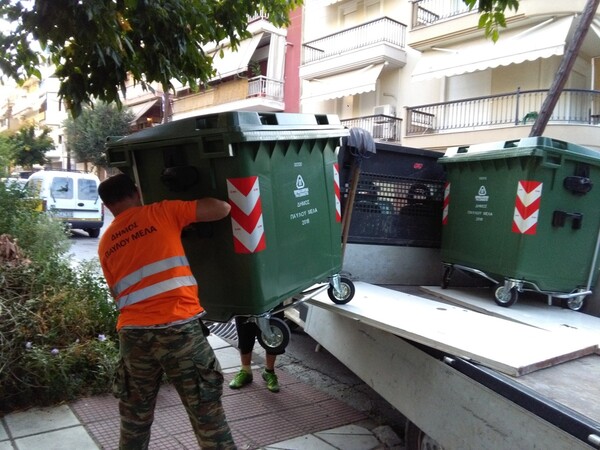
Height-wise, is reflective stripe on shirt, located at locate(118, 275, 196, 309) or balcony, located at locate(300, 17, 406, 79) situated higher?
balcony, located at locate(300, 17, 406, 79)

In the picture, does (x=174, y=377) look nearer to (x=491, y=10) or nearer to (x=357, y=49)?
(x=491, y=10)

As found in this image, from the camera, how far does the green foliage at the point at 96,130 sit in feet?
94.0

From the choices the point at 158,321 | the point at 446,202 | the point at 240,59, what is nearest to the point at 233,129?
the point at 158,321

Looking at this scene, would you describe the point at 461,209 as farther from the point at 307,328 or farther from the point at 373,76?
the point at 373,76

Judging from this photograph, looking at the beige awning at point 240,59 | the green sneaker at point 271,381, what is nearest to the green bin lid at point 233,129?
the green sneaker at point 271,381

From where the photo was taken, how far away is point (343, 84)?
727 inches

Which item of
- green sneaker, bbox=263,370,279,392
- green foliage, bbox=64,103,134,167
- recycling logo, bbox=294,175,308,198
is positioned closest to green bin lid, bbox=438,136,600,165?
recycling logo, bbox=294,175,308,198

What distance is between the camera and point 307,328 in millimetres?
4496

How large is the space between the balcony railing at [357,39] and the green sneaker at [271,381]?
14.9 meters

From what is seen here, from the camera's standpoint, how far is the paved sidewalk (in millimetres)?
3398

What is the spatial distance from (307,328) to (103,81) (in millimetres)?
2519

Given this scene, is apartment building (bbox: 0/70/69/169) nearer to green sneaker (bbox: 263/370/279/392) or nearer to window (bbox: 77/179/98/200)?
window (bbox: 77/179/98/200)

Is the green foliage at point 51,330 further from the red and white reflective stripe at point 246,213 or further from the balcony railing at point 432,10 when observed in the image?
the balcony railing at point 432,10

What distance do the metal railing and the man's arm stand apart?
19607 mm
